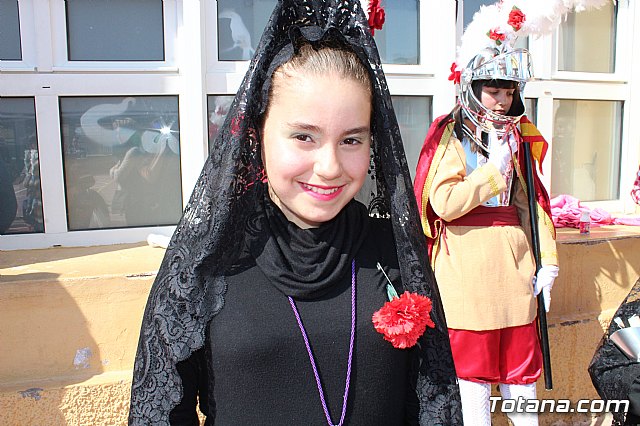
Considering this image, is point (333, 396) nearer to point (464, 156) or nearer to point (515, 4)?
point (464, 156)

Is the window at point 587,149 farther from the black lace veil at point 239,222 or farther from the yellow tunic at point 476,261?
the black lace veil at point 239,222

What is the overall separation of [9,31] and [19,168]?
0.68 m

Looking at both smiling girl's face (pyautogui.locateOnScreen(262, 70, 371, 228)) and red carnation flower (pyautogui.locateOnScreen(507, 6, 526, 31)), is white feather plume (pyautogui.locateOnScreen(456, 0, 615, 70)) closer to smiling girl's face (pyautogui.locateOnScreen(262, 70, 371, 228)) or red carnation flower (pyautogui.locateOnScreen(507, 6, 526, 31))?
red carnation flower (pyautogui.locateOnScreen(507, 6, 526, 31))

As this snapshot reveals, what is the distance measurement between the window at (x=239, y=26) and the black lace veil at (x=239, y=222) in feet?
6.72

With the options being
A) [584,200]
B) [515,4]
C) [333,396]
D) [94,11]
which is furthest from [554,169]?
[333,396]

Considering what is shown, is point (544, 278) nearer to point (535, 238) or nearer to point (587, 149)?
point (535, 238)

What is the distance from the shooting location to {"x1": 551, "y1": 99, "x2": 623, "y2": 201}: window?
4.37 metres

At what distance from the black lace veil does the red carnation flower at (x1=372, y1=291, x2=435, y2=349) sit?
0.08m

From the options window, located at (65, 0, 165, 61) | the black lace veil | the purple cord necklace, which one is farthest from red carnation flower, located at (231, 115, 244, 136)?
window, located at (65, 0, 165, 61)

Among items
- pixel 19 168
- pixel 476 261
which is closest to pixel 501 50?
pixel 476 261

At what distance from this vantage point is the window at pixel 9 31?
9.51ft

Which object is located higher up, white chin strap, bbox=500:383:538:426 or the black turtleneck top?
the black turtleneck top

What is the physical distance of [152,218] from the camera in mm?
3248

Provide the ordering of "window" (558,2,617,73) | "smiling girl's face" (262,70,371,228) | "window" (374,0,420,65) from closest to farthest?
"smiling girl's face" (262,70,371,228) < "window" (374,0,420,65) < "window" (558,2,617,73)
